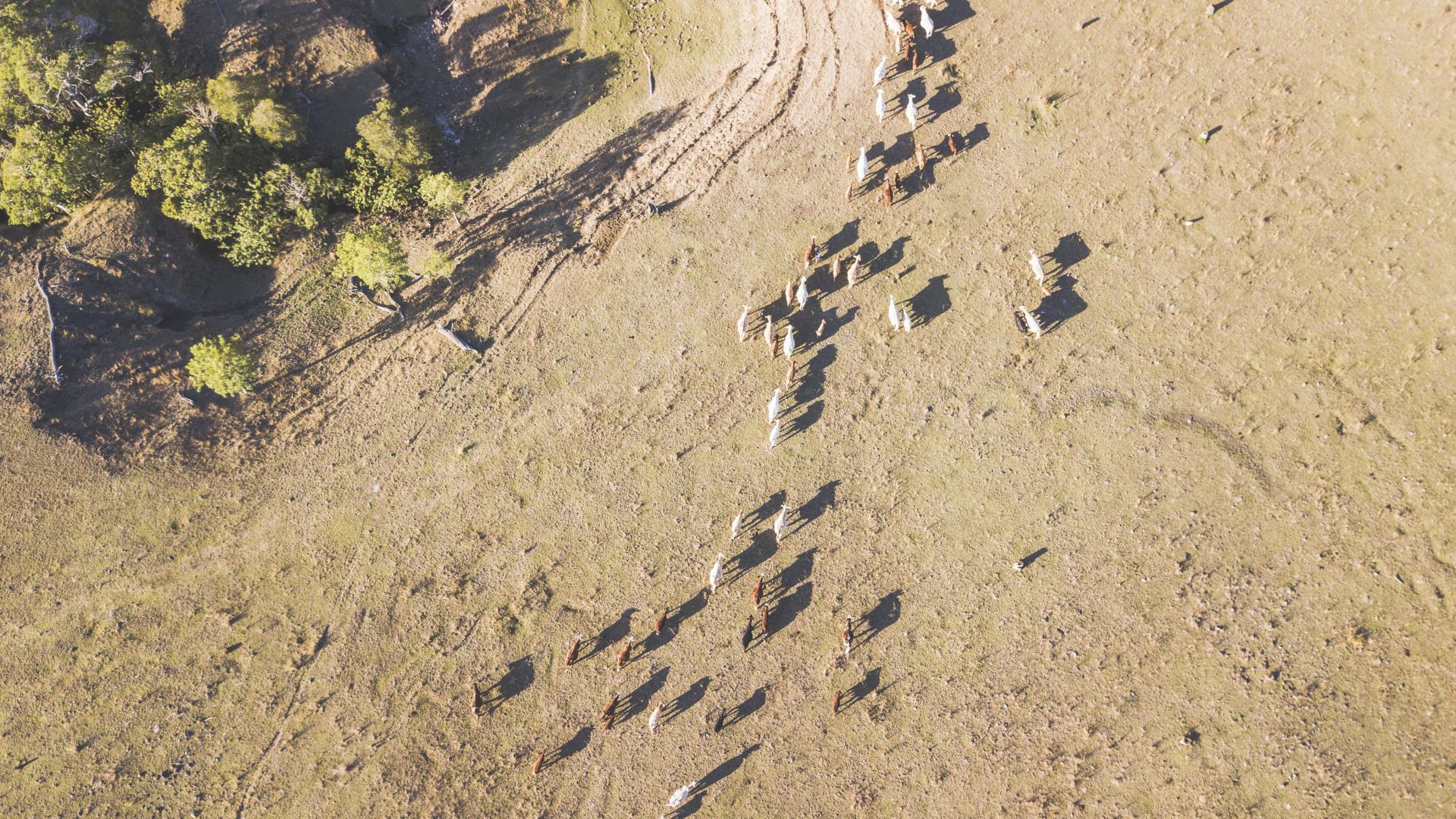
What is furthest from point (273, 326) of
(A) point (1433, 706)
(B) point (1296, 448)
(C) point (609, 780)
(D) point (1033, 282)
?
(A) point (1433, 706)

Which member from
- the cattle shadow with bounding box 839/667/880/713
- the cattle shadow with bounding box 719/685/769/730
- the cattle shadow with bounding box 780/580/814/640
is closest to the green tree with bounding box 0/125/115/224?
the cattle shadow with bounding box 780/580/814/640

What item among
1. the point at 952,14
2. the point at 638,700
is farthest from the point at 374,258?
the point at 952,14

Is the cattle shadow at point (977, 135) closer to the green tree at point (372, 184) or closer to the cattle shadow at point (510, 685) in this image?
the green tree at point (372, 184)

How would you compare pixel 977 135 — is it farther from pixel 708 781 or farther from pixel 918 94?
pixel 708 781

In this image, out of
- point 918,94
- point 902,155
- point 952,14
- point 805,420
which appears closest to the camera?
point 805,420

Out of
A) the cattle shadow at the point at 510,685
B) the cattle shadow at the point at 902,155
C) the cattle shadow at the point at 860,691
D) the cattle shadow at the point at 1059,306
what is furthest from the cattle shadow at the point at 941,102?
the cattle shadow at the point at 510,685
